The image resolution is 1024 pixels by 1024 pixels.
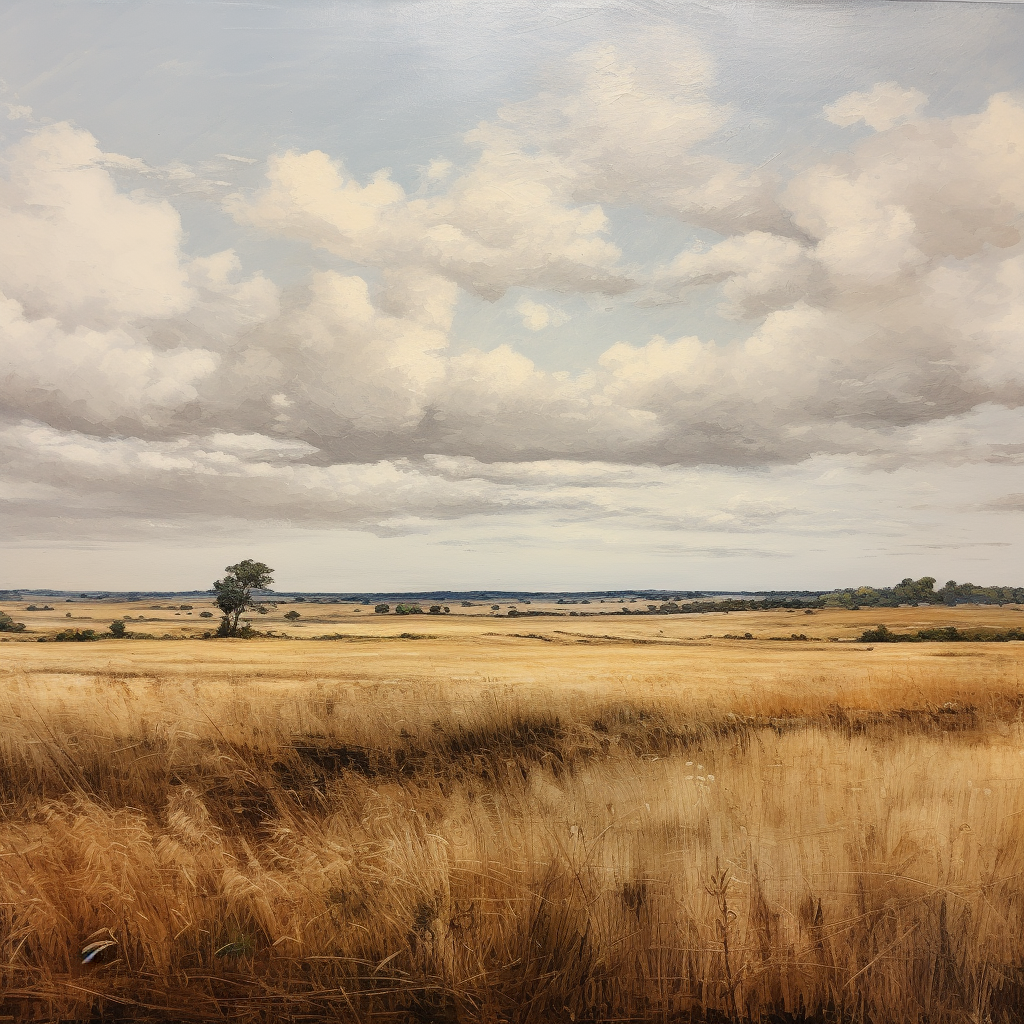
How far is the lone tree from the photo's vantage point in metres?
5.79

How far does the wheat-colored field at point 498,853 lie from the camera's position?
276 cm

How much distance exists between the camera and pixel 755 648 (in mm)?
7211

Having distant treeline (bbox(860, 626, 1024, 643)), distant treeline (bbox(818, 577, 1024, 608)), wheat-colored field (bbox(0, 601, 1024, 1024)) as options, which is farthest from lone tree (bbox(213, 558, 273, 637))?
distant treeline (bbox(860, 626, 1024, 643))

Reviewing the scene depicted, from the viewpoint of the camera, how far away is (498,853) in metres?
3.21

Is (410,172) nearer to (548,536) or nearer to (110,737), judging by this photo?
(548,536)

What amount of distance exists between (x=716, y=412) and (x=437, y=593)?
286cm

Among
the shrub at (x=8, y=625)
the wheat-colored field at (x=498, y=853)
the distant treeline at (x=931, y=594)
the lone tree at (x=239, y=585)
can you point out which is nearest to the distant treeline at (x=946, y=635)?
the wheat-colored field at (x=498, y=853)

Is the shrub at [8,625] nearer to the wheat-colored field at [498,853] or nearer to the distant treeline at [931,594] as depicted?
the wheat-colored field at [498,853]

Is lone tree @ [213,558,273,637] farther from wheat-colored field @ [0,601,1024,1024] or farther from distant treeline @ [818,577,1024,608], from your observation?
distant treeline @ [818,577,1024,608]

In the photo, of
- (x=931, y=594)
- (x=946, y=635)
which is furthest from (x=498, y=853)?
(x=931, y=594)

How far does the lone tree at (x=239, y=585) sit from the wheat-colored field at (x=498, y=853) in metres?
0.29

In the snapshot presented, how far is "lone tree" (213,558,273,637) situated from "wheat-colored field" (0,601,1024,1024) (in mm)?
291

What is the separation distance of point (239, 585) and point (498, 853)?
359cm

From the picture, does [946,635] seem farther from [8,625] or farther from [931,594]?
[8,625]
